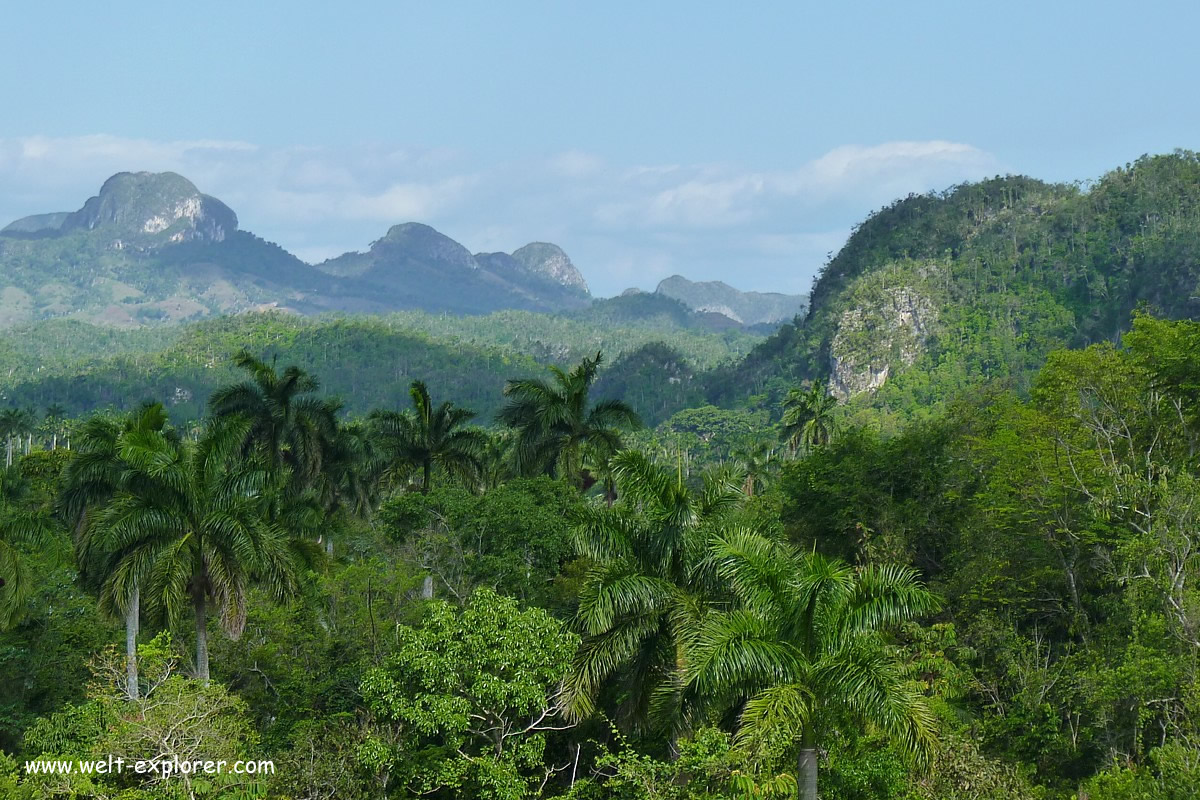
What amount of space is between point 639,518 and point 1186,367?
15.4 metres

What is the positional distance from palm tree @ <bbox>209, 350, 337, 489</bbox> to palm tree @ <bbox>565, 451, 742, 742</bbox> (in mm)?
20566

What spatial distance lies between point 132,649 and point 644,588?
12.5 metres

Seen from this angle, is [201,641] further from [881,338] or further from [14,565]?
[881,338]

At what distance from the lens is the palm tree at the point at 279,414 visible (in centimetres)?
3553

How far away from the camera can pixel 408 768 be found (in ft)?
57.0

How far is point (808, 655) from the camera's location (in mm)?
14094

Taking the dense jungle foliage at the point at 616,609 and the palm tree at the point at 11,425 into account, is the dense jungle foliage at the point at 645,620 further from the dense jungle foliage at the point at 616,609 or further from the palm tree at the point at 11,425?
the palm tree at the point at 11,425

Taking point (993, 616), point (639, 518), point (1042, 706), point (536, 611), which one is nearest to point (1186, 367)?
point (993, 616)

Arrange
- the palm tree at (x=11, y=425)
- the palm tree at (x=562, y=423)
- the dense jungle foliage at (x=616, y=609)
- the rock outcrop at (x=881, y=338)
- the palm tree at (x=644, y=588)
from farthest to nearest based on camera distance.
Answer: the rock outcrop at (x=881, y=338) < the palm tree at (x=11, y=425) < the palm tree at (x=562, y=423) < the palm tree at (x=644, y=588) < the dense jungle foliage at (x=616, y=609)

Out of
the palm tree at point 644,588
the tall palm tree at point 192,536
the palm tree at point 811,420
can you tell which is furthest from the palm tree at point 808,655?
the palm tree at point 811,420

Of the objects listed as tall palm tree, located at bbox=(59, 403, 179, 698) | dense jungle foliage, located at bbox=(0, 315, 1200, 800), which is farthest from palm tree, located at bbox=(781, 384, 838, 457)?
tall palm tree, located at bbox=(59, 403, 179, 698)

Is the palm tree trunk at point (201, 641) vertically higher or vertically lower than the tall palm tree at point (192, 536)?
lower

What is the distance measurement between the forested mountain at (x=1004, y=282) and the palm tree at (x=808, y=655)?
111m

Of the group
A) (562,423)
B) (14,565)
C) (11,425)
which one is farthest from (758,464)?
(11,425)
